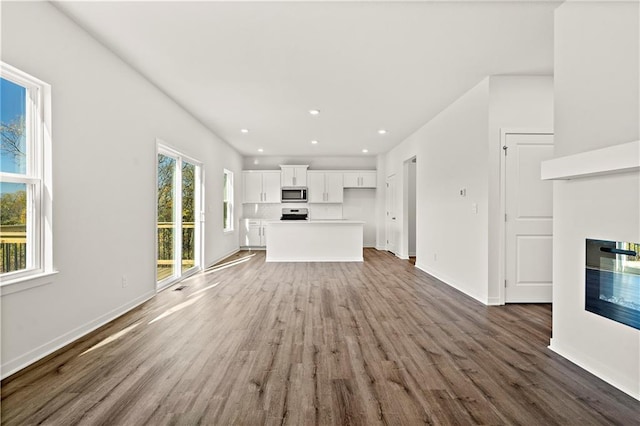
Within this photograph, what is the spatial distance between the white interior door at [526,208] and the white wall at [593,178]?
1274 millimetres

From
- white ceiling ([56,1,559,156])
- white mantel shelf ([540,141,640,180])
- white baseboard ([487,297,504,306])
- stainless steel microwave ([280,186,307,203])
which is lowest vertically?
white baseboard ([487,297,504,306])

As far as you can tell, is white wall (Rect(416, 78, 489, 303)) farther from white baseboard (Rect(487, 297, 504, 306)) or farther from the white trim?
the white trim

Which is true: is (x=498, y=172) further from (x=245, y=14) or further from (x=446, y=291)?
(x=245, y=14)

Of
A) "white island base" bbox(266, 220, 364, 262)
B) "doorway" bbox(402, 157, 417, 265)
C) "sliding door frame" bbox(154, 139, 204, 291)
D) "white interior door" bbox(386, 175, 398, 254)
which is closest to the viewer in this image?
"sliding door frame" bbox(154, 139, 204, 291)

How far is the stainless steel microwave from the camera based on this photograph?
9.41 meters

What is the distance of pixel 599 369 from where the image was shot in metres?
2.26

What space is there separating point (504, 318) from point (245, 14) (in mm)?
3830

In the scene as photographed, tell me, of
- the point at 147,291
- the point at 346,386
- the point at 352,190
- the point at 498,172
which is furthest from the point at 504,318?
the point at 352,190

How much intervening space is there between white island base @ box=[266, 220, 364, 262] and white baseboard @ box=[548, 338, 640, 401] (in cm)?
487

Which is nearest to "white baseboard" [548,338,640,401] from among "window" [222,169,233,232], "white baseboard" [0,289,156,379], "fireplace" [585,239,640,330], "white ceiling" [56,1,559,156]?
"fireplace" [585,239,640,330]

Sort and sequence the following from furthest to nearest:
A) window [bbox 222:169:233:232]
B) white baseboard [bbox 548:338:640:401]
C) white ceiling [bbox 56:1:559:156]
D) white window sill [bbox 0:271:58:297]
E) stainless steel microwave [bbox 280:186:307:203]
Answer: stainless steel microwave [bbox 280:186:307:203]
window [bbox 222:169:233:232]
white ceiling [bbox 56:1:559:156]
white window sill [bbox 0:271:58:297]
white baseboard [bbox 548:338:640:401]

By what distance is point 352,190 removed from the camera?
991 cm

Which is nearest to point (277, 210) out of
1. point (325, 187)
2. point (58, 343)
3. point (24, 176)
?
point (325, 187)

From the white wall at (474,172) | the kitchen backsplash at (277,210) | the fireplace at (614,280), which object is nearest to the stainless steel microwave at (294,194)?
the kitchen backsplash at (277,210)
